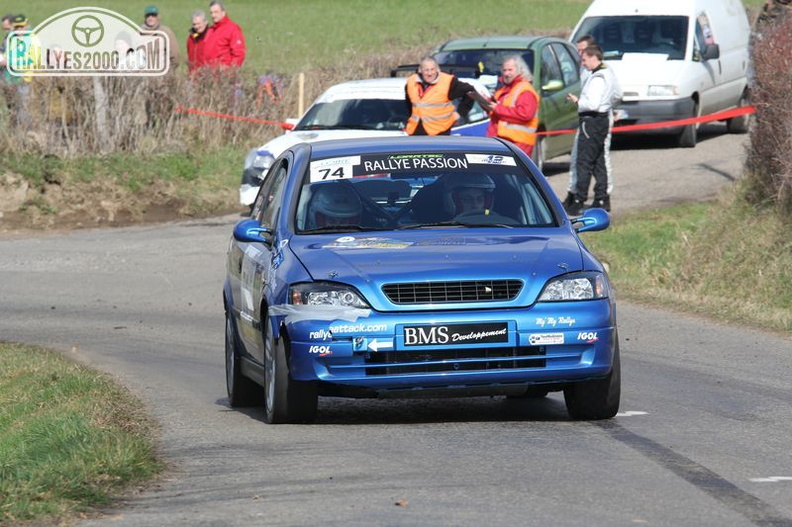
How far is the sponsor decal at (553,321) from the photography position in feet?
28.3

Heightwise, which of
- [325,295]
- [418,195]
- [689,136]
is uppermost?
[418,195]

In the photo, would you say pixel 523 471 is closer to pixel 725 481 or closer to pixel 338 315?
pixel 725 481

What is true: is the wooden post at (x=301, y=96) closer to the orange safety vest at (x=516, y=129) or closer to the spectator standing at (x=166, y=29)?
the spectator standing at (x=166, y=29)

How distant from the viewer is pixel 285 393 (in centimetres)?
888

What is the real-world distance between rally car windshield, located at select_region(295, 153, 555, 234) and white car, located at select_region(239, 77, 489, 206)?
33.3ft

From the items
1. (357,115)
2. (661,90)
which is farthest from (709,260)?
(661,90)

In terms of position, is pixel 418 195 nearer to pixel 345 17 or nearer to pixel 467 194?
pixel 467 194

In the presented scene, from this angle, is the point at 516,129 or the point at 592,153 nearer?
the point at 516,129

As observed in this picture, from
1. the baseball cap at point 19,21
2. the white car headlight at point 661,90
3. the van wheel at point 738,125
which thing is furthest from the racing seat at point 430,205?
the van wheel at point 738,125

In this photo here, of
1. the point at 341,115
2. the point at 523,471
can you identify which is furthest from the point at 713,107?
the point at 523,471

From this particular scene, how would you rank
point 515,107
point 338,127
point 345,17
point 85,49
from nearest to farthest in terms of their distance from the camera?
point 515,107, point 338,127, point 85,49, point 345,17

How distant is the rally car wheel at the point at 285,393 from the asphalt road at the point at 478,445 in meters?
0.08

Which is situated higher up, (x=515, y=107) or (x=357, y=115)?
(x=515, y=107)

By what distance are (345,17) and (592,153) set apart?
1940 inches
